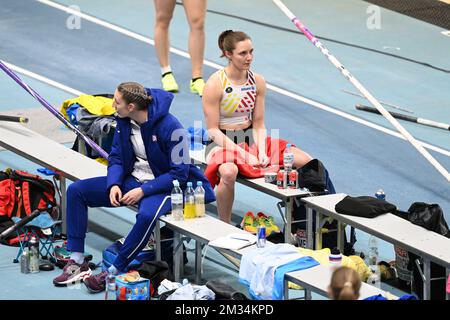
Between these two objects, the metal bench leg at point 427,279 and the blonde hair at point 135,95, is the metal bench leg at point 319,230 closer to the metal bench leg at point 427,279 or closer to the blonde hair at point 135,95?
the metal bench leg at point 427,279

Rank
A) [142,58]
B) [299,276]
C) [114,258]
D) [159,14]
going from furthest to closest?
[142,58] → [159,14] → [114,258] → [299,276]

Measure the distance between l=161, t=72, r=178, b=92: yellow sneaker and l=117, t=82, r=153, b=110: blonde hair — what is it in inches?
167

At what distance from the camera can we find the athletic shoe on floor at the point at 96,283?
8.87m

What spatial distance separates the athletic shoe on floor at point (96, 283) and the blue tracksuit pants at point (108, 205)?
13cm

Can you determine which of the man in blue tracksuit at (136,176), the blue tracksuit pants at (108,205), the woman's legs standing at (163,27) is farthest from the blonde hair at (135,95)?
the woman's legs standing at (163,27)

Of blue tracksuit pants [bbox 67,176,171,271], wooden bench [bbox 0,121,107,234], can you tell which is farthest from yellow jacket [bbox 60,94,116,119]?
blue tracksuit pants [bbox 67,176,171,271]

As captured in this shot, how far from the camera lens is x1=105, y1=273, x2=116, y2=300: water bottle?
28.5 feet

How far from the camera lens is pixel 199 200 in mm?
9102

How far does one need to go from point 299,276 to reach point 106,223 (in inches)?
112

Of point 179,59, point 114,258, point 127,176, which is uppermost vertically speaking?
point 179,59

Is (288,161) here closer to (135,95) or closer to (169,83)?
(135,95)

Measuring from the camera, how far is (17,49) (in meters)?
14.8
